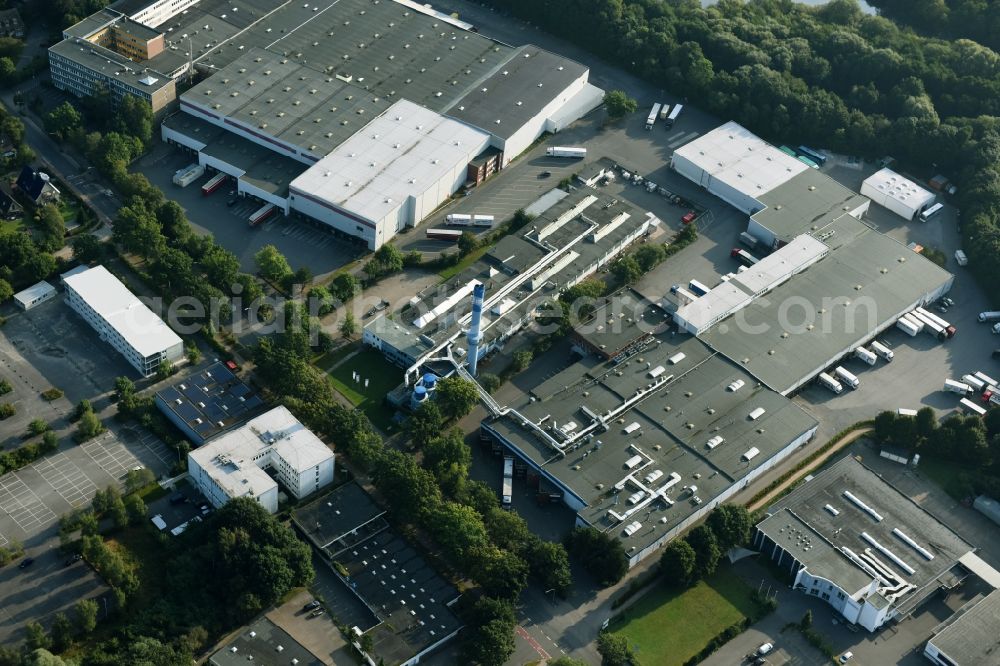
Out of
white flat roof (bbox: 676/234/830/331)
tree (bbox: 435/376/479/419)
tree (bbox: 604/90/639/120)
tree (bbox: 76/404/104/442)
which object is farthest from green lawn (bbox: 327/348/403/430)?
tree (bbox: 604/90/639/120)

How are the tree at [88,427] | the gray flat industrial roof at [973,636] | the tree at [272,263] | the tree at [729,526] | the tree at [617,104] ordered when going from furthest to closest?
the tree at [617,104], the tree at [272,263], the tree at [88,427], the tree at [729,526], the gray flat industrial roof at [973,636]

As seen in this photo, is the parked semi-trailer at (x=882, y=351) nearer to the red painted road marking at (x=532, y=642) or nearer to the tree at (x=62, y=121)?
the red painted road marking at (x=532, y=642)

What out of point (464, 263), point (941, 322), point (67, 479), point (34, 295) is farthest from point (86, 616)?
point (941, 322)

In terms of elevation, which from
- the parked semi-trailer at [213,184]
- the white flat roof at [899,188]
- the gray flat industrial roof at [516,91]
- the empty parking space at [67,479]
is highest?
the gray flat industrial roof at [516,91]

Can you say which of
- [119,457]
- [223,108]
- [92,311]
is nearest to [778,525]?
[119,457]

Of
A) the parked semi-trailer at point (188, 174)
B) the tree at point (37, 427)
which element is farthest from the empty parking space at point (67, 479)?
the parked semi-trailer at point (188, 174)

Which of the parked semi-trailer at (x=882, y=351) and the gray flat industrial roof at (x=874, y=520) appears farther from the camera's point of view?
the parked semi-trailer at (x=882, y=351)

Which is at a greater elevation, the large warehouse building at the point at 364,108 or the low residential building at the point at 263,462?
the large warehouse building at the point at 364,108
